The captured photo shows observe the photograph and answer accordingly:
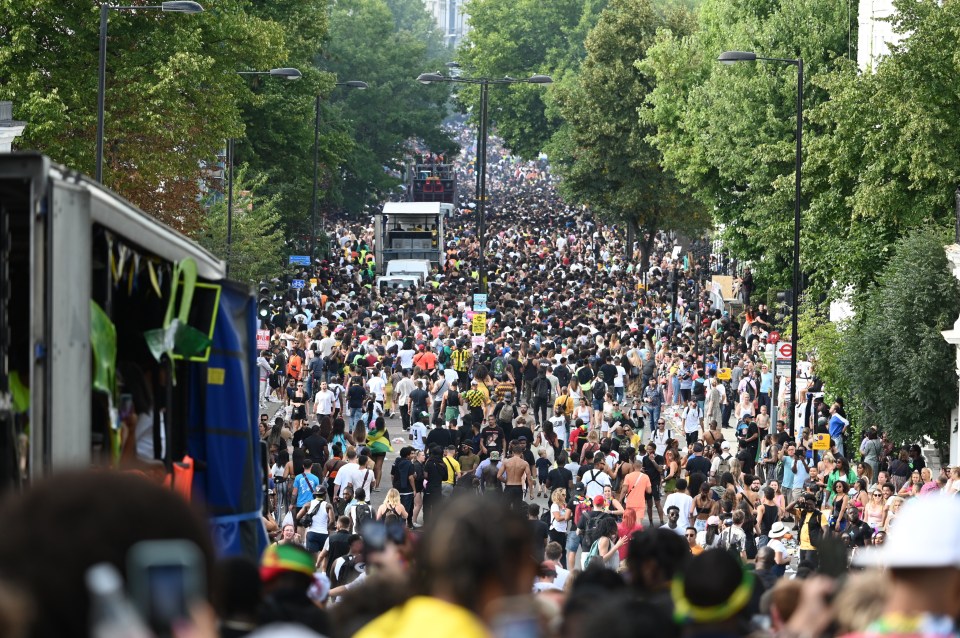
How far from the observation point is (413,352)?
3419 centimetres

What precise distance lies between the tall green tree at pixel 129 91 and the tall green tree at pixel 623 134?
85.8 ft

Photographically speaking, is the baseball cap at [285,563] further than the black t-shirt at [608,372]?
No

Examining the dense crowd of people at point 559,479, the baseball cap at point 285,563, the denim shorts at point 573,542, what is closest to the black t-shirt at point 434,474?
the dense crowd of people at point 559,479

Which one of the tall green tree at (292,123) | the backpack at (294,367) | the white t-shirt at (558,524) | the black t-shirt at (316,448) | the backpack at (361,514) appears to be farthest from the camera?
the tall green tree at (292,123)

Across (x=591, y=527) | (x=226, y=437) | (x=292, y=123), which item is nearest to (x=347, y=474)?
(x=591, y=527)

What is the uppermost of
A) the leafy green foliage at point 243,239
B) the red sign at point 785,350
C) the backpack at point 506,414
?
the leafy green foliage at point 243,239

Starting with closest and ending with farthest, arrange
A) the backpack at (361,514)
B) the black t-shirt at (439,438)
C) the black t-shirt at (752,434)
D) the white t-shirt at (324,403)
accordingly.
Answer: the backpack at (361,514)
the black t-shirt at (439,438)
the black t-shirt at (752,434)
the white t-shirt at (324,403)

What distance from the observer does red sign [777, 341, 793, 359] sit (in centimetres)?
3145

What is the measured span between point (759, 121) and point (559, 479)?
25.4 metres

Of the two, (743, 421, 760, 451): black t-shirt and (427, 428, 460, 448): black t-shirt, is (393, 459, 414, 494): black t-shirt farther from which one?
(743, 421, 760, 451): black t-shirt

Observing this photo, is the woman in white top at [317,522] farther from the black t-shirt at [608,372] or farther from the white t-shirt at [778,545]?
the black t-shirt at [608,372]

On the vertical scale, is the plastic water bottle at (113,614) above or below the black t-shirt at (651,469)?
above

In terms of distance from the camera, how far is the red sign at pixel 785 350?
31453 mm

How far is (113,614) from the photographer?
306cm
